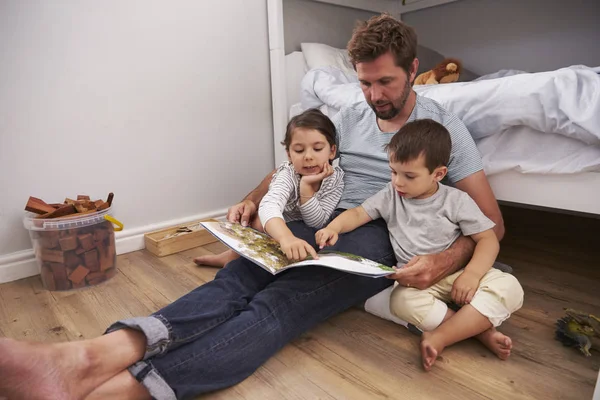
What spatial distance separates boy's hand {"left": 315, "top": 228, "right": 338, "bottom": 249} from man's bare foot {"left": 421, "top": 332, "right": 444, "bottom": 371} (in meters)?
0.27

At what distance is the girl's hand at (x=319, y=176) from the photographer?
1.06m

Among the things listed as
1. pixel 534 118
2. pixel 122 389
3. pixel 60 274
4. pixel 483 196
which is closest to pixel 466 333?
pixel 483 196

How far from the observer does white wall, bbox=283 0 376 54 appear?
6.08 feet

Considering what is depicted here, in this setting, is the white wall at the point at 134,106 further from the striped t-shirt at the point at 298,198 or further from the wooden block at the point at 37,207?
the striped t-shirt at the point at 298,198

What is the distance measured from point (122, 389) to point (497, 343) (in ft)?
2.28

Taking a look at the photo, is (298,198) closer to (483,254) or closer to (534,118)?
(483,254)

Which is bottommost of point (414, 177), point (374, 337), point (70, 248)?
point (374, 337)

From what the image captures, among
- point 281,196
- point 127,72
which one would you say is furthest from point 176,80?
point 281,196

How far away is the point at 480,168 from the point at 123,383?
0.85 m

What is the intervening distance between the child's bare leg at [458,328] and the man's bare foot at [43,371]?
0.59m

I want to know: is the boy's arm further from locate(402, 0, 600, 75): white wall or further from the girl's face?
locate(402, 0, 600, 75): white wall

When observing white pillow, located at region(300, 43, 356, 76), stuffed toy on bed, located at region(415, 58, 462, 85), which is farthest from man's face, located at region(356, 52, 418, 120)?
white pillow, located at region(300, 43, 356, 76)

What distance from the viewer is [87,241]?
1.19 metres

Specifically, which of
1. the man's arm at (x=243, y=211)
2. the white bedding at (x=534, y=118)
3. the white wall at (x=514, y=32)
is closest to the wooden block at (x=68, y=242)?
the man's arm at (x=243, y=211)
